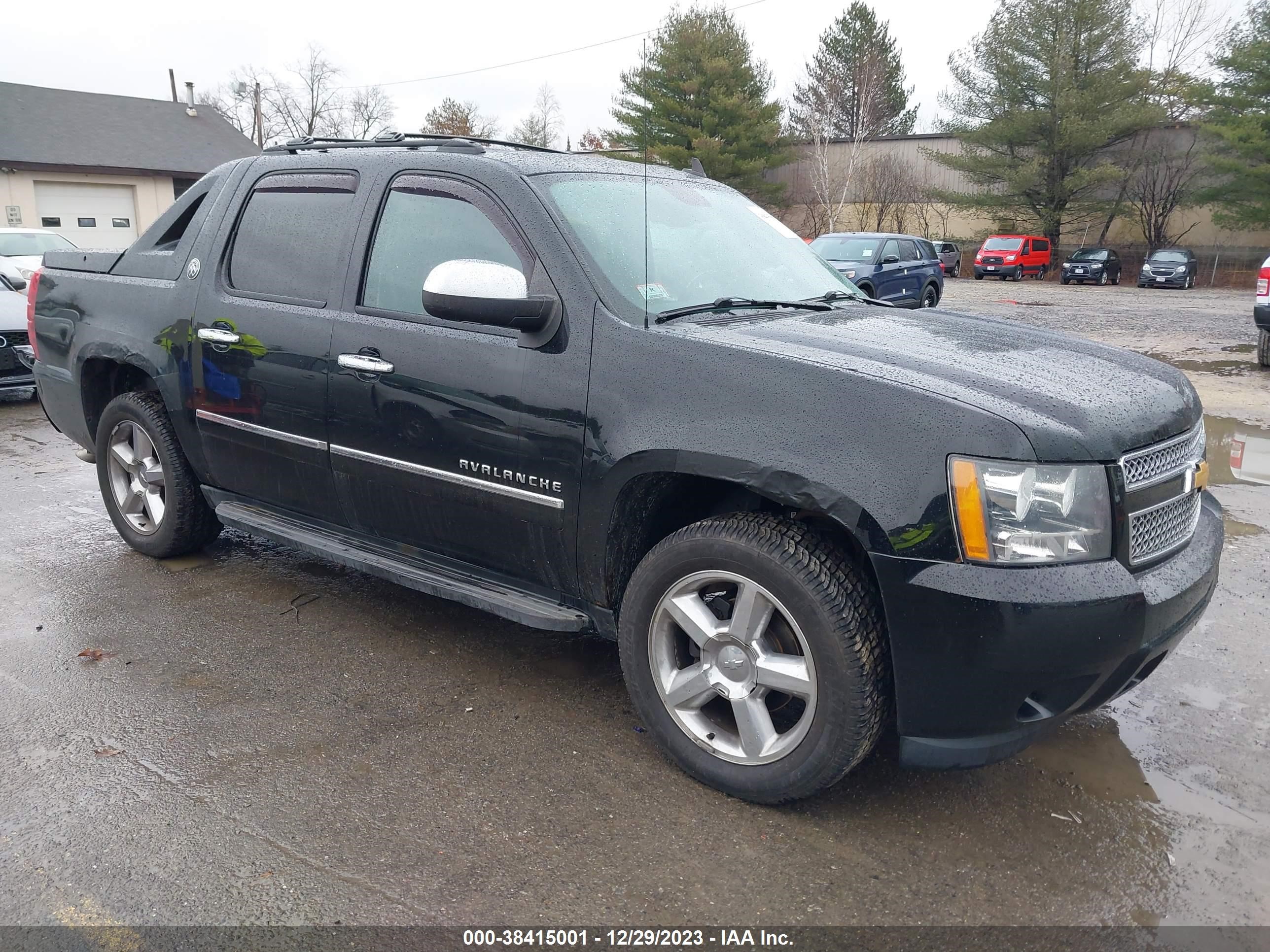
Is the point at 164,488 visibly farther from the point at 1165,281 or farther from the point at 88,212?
the point at 1165,281

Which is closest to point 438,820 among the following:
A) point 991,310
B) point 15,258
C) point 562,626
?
point 562,626

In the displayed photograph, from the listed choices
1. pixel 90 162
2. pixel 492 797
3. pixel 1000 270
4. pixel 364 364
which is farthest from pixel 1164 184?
pixel 492 797

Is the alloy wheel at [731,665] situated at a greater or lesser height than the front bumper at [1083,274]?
lesser

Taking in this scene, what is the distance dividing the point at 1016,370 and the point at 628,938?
1861 mm

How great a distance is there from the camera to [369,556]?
3.80 metres

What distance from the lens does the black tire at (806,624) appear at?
2.62 m

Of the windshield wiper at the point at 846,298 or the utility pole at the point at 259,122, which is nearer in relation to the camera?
the windshield wiper at the point at 846,298

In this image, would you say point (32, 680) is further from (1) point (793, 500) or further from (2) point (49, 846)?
(1) point (793, 500)

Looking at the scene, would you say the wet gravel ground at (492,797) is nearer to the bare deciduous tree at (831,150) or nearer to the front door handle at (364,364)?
the front door handle at (364,364)

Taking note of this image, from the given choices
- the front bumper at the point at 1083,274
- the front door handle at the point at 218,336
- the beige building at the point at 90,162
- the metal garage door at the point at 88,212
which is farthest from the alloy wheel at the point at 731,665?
the front bumper at the point at 1083,274

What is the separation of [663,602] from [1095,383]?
140 centimetres

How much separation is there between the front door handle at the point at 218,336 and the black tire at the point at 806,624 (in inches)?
84.4

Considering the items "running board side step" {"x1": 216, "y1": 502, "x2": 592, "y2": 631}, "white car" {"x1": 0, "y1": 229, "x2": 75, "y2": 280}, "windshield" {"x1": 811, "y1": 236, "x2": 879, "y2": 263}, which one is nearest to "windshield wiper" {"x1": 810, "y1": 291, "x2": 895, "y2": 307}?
"running board side step" {"x1": 216, "y1": 502, "x2": 592, "y2": 631}

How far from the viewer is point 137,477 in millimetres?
4887
